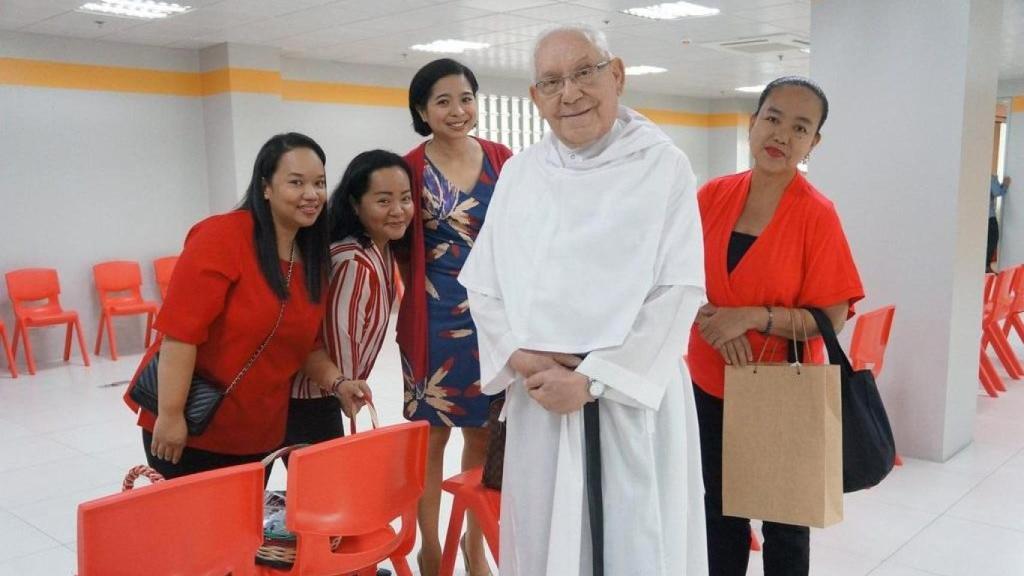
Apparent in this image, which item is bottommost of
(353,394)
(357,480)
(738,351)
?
(357,480)

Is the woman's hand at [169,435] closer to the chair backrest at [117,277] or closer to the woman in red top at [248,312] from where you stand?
the woman in red top at [248,312]

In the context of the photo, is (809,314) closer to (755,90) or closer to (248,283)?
(248,283)

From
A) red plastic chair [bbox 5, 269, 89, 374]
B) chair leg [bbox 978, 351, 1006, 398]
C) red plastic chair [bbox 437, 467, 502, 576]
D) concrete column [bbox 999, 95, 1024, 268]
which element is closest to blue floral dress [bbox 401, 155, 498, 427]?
red plastic chair [bbox 437, 467, 502, 576]

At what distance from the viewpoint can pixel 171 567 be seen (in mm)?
1658

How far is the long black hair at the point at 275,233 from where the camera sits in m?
2.15

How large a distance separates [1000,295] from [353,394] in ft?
17.2

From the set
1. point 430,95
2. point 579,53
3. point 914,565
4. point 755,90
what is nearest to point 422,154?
point 430,95

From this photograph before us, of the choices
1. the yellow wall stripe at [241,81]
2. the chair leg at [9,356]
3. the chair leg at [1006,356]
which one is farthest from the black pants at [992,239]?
the chair leg at [9,356]

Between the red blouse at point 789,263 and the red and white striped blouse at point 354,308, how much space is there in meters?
1.02

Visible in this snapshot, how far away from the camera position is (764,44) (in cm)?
847

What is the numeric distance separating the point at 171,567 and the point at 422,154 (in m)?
1.45

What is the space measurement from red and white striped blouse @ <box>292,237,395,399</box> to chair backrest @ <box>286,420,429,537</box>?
56cm

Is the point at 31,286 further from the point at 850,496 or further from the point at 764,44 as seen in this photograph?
the point at 764,44

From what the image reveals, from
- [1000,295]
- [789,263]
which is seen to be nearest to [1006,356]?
[1000,295]
